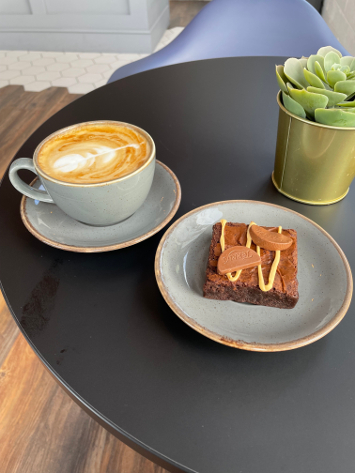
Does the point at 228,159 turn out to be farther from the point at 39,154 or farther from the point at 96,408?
the point at 96,408

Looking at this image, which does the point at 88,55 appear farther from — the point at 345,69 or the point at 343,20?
the point at 345,69

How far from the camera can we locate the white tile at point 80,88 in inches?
101

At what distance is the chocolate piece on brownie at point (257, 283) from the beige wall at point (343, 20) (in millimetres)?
2244

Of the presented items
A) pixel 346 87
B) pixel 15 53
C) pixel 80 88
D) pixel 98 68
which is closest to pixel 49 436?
pixel 346 87

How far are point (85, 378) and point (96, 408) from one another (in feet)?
0.12

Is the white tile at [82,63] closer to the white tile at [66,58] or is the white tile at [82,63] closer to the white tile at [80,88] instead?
the white tile at [66,58]

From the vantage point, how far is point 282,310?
43cm

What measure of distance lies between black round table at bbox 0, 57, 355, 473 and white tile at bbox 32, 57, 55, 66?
277 cm

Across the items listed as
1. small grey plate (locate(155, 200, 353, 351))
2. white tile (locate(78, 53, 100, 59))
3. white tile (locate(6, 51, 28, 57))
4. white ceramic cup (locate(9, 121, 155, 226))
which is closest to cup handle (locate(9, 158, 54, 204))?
white ceramic cup (locate(9, 121, 155, 226))

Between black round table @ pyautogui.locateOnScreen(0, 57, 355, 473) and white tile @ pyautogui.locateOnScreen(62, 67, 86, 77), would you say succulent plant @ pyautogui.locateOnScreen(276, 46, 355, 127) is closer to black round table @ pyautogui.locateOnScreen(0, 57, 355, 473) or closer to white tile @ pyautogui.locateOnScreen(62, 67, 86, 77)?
black round table @ pyautogui.locateOnScreen(0, 57, 355, 473)

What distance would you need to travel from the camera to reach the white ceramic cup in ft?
1.59

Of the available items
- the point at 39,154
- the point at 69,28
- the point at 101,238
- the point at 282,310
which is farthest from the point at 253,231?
the point at 69,28

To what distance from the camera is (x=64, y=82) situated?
2693 mm

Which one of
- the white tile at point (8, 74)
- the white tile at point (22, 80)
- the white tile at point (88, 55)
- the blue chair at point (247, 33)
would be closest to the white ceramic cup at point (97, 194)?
the blue chair at point (247, 33)
